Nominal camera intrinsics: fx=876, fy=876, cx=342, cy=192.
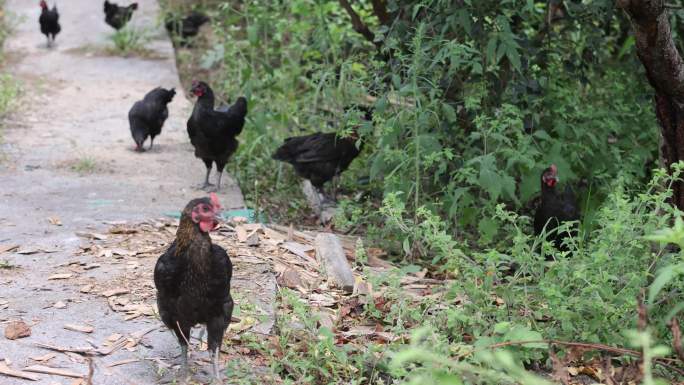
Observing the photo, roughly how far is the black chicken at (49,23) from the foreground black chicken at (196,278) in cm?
997

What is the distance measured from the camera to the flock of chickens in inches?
170

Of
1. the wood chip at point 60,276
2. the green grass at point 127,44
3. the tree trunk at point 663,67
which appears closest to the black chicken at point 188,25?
the green grass at point 127,44

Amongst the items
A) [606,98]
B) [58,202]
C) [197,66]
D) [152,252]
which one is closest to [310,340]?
[152,252]

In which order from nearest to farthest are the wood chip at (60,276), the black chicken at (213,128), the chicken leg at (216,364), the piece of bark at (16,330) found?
the chicken leg at (216,364), the piece of bark at (16,330), the wood chip at (60,276), the black chicken at (213,128)

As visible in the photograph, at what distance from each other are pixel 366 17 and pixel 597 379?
5.38 m

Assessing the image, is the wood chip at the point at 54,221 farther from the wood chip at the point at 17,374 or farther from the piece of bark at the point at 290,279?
the wood chip at the point at 17,374

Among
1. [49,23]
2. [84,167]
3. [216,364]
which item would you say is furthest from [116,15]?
[216,364]

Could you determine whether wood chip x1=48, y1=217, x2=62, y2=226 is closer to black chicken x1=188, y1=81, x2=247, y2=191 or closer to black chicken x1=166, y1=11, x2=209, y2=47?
black chicken x1=188, y1=81, x2=247, y2=191

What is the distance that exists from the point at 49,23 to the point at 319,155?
7.33 metres

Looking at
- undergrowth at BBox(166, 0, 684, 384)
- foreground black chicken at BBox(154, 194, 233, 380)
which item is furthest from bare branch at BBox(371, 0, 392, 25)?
foreground black chicken at BBox(154, 194, 233, 380)

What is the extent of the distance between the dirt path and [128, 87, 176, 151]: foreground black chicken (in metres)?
0.20

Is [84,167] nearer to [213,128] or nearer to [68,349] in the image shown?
[213,128]

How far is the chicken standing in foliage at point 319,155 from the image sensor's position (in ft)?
25.6

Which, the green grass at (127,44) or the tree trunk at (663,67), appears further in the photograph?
the green grass at (127,44)
